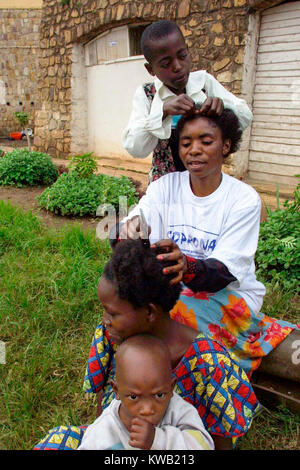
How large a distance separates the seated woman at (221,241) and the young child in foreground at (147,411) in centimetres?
40

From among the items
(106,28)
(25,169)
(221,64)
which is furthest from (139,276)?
(106,28)

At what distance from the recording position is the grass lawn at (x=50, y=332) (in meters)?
1.87

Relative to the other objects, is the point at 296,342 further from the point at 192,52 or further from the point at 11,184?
the point at 11,184

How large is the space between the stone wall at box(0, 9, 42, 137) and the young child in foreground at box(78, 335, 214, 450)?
1234 cm

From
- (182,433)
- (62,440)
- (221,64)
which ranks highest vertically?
(221,64)

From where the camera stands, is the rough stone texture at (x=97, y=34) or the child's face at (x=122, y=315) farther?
the rough stone texture at (x=97, y=34)

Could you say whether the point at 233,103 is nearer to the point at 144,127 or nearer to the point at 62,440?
the point at 144,127

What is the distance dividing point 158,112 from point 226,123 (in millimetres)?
390

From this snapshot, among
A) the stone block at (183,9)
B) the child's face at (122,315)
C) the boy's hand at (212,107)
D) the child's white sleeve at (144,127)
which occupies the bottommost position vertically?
the child's face at (122,315)

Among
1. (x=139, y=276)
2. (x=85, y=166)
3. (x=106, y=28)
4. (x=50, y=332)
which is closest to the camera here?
(x=139, y=276)

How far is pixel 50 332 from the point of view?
2.54 meters

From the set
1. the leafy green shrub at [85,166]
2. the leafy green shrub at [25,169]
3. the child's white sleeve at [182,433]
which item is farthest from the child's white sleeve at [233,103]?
the leafy green shrub at [25,169]

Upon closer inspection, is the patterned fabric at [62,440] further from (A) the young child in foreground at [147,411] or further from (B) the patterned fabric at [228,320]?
→ (B) the patterned fabric at [228,320]
